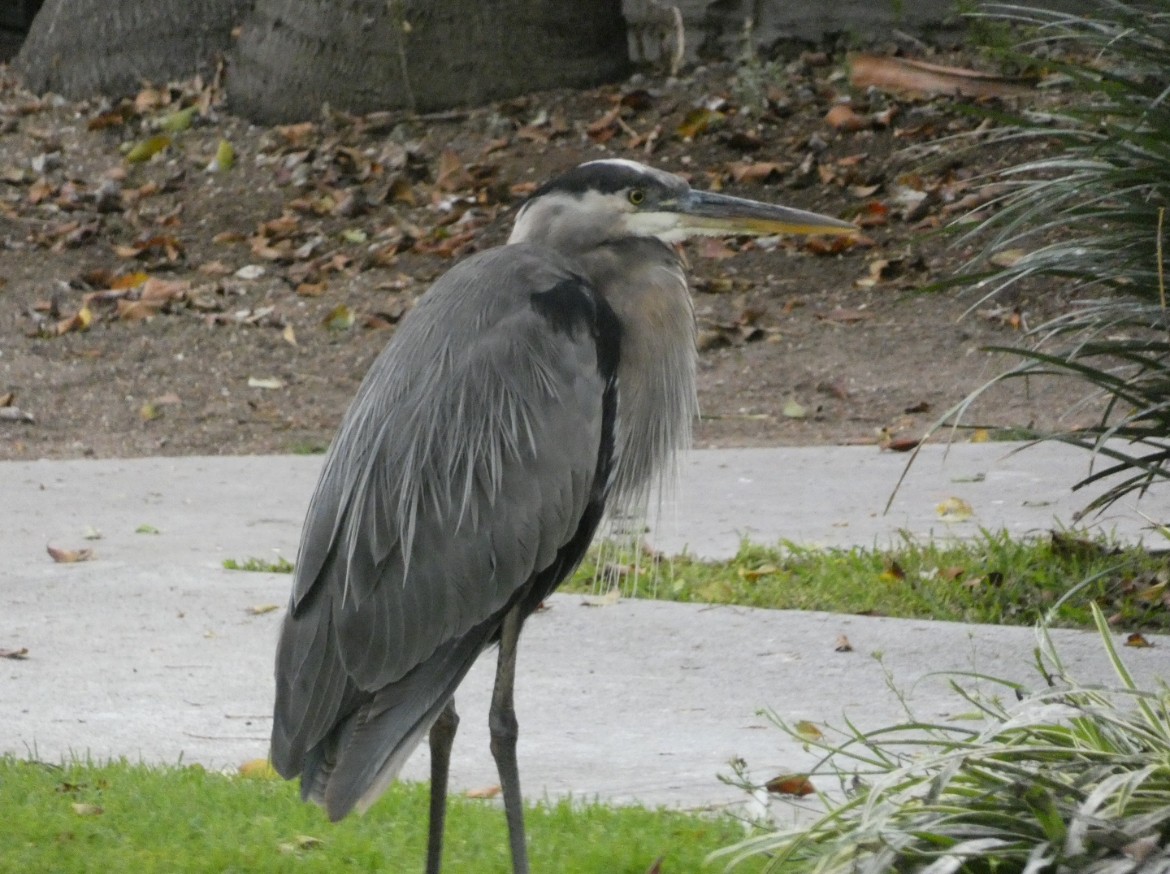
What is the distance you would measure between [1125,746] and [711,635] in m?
1.89

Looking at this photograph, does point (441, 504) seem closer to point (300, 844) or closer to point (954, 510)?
point (300, 844)

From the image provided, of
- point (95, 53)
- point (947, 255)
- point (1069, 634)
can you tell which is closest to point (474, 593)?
point (1069, 634)

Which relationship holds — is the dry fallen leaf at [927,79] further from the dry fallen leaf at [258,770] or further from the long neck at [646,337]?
the dry fallen leaf at [258,770]

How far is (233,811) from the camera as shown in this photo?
3695mm

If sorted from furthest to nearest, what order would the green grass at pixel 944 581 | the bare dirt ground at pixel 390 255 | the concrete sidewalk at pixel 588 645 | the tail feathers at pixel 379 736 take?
1. the bare dirt ground at pixel 390 255
2. the green grass at pixel 944 581
3. the concrete sidewalk at pixel 588 645
4. the tail feathers at pixel 379 736

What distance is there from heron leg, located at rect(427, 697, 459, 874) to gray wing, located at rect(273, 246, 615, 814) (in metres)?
0.10

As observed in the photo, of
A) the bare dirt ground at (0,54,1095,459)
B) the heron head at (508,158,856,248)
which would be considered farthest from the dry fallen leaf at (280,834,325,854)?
the bare dirt ground at (0,54,1095,459)

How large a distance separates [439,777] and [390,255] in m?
6.98

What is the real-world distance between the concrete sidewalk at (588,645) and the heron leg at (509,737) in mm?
334

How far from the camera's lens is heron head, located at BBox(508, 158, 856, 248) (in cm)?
381

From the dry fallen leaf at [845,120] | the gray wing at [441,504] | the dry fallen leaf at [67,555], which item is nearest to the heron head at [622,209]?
the gray wing at [441,504]

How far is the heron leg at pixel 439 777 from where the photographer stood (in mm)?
3291

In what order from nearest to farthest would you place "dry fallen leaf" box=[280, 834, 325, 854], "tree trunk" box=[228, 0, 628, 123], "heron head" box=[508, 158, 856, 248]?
"dry fallen leaf" box=[280, 834, 325, 854] → "heron head" box=[508, 158, 856, 248] → "tree trunk" box=[228, 0, 628, 123]

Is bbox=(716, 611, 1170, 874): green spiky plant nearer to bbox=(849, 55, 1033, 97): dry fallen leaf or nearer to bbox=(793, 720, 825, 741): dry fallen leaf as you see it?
bbox=(793, 720, 825, 741): dry fallen leaf
